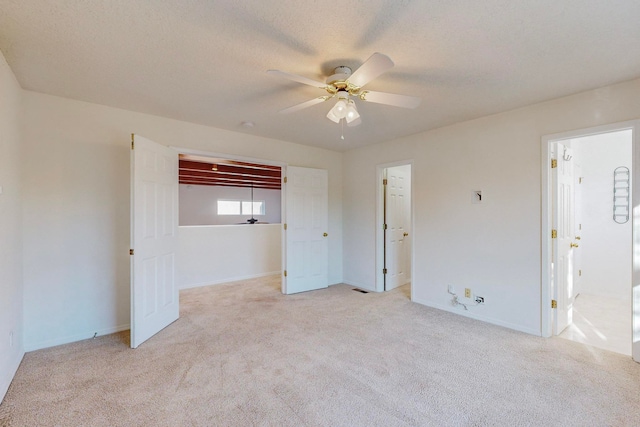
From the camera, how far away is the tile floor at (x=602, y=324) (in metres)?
2.74

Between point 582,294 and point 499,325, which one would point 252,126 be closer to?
point 499,325

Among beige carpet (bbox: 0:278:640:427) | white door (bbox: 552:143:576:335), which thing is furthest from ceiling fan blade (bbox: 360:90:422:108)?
beige carpet (bbox: 0:278:640:427)

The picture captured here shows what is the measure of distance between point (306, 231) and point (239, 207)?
18.6 feet

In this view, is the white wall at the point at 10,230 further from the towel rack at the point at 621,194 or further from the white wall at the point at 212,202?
the towel rack at the point at 621,194

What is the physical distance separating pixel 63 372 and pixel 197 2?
2856 mm

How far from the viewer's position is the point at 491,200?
10.8ft

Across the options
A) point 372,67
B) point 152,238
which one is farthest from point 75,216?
point 372,67

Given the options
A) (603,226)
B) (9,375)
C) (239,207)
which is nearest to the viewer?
(9,375)

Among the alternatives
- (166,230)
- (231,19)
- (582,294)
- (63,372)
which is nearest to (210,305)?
(166,230)

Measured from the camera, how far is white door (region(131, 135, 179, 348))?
2.69 m

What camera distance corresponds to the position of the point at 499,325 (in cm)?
319

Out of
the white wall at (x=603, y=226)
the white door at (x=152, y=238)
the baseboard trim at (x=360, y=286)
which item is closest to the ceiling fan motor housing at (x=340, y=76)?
the white door at (x=152, y=238)

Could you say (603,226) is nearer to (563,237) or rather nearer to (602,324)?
(602,324)

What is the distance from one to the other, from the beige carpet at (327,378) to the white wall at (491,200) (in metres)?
0.46
